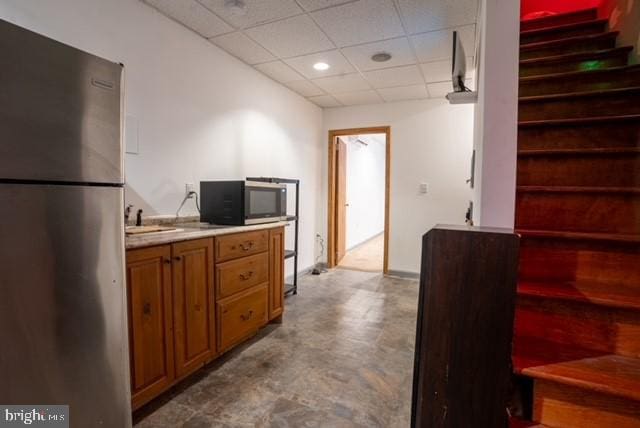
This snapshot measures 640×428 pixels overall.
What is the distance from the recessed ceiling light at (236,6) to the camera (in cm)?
207

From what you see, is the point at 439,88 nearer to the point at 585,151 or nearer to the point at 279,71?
the point at 279,71

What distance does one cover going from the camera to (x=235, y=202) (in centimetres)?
225

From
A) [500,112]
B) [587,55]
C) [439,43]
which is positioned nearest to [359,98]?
[439,43]

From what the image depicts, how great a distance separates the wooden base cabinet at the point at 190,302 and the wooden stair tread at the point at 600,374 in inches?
64.7

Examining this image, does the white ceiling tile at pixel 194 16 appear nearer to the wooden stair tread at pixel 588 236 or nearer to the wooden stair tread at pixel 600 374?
the wooden stair tread at pixel 588 236

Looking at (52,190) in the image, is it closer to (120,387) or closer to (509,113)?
(120,387)

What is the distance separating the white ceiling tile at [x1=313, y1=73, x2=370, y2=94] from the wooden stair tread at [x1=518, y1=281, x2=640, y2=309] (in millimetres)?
2775

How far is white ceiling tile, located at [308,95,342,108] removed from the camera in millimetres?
4145

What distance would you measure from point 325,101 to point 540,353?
12.8ft

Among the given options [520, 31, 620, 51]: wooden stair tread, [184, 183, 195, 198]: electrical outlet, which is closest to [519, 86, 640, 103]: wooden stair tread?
[520, 31, 620, 51]: wooden stair tread

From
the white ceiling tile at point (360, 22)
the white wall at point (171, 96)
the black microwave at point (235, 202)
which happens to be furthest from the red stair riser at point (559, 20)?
the black microwave at point (235, 202)

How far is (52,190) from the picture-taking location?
0.99 m

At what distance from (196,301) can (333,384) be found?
0.98 meters

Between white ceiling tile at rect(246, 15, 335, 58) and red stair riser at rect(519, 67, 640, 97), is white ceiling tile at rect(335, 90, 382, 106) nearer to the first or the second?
white ceiling tile at rect(246, 15, 335, 58)
